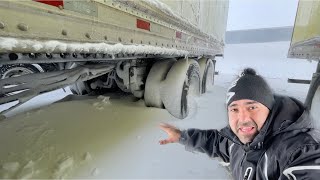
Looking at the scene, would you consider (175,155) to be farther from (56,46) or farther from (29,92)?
(56,46)

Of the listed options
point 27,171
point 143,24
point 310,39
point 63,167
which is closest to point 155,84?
point 143,24

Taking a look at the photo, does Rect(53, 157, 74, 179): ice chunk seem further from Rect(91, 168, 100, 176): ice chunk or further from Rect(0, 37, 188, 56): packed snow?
Rect(0, 37, 188, 56): packed snow

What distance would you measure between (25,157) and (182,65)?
2108mm

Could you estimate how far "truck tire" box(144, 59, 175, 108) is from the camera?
3131 mm

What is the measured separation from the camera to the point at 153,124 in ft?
A: 9.62

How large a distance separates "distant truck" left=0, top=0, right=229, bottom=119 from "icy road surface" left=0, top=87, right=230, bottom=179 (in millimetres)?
448

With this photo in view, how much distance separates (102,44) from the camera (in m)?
1.28

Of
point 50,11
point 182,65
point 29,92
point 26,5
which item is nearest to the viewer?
point 26,5

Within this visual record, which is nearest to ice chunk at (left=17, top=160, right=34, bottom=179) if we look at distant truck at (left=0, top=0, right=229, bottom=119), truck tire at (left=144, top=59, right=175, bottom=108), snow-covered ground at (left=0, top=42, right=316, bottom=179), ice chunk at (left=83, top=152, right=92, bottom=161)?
snow-covered ground at (left=0, top=42, right=316, bottom=179)

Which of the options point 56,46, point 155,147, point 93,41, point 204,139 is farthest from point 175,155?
point 56,46

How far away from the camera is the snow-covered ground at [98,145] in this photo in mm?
1924

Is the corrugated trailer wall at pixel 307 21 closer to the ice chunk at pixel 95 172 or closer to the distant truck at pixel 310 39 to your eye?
the distant truck at pixel 310 39

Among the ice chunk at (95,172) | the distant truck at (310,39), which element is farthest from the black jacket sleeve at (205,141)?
the distant truck at (310,39)

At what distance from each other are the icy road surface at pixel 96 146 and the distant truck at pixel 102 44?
0.45 meters
